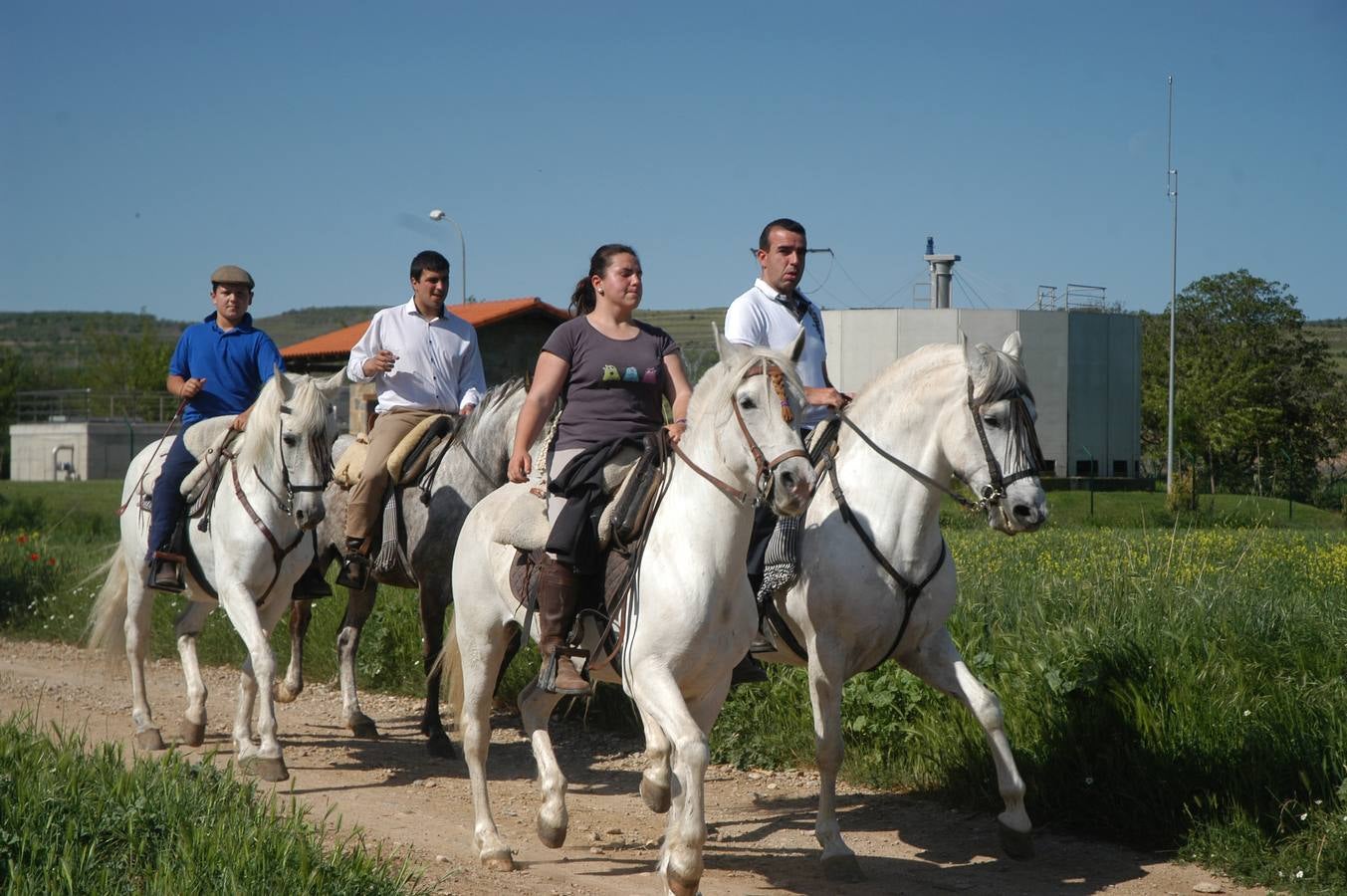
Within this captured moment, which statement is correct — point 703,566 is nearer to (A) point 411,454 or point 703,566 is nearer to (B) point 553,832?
(B) point 553,832

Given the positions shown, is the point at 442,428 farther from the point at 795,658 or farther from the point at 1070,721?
the point at 1070,721

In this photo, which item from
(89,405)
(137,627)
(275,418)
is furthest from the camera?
(89,405)

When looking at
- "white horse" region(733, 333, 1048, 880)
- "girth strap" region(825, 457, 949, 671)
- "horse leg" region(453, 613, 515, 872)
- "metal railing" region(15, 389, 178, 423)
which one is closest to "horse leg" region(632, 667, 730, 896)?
"white horse" region(733, 333, 1048, 880)

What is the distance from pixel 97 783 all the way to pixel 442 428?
4.55m

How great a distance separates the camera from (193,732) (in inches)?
354

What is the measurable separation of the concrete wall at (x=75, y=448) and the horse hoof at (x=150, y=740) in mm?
49662

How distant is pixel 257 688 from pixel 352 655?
5.66 feet

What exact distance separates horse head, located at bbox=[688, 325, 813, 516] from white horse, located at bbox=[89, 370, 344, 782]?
12.3ft

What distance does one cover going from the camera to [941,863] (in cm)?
658

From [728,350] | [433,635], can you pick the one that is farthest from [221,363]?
[728,350]

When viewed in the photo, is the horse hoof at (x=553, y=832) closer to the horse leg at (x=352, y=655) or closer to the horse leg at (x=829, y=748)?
the horse leg at (x=829, y=748)

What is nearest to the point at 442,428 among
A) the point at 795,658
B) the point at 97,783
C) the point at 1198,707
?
the point at 795,658

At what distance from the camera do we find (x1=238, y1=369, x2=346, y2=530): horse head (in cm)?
828

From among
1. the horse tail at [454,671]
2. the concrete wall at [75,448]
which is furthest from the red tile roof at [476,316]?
the horse tail at [454,671]
